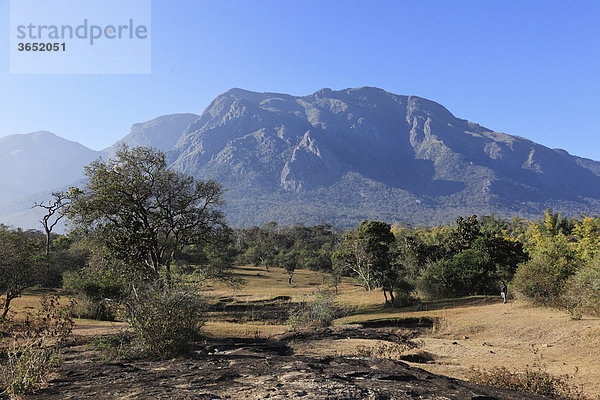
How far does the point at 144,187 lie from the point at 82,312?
841cm

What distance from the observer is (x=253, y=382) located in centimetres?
592

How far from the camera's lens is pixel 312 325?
63.1 feet

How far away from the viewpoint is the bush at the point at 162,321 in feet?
28.5

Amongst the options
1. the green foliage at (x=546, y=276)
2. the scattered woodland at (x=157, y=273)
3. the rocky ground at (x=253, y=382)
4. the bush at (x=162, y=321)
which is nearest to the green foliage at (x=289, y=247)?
the scattered woodland at (x=157, y=273)

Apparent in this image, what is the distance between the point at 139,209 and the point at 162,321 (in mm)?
12616

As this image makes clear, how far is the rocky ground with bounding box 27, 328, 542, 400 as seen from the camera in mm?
5285

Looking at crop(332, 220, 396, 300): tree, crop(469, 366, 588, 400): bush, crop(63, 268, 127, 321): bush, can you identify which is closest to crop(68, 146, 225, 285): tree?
crop(63, 268, 127, 321): bush

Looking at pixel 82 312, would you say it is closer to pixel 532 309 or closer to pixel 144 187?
→ pixel 144 187

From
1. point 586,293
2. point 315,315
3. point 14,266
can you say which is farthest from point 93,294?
point 586,293

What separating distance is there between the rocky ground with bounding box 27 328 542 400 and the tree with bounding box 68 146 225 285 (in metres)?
10.7

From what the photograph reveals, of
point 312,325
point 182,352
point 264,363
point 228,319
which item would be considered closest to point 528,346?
point 312,325

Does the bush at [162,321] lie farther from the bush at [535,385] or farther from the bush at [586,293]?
the bush at [586,293]

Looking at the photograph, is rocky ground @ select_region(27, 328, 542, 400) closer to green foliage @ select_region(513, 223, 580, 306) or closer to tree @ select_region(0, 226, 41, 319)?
tree @ select_region(0, 226, 41, 319)

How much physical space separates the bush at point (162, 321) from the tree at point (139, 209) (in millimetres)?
7784
